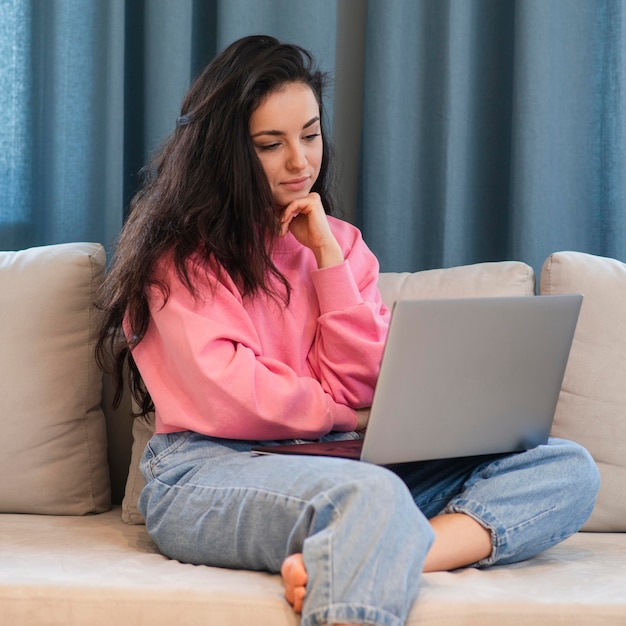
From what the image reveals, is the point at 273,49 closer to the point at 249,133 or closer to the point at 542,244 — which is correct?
the point at 249,133

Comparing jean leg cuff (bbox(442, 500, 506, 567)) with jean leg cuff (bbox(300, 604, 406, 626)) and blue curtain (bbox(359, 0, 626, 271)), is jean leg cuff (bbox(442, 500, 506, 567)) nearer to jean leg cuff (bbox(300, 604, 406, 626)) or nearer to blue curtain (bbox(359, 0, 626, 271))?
jean leg cuff (bbox(300, 604, 406, 626))

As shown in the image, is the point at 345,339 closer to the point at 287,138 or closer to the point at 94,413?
the point at 287,138

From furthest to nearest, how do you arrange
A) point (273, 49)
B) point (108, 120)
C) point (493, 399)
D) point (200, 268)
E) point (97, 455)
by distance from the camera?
1. point (108, 120)
2. point (97, 455)
3. point (273, 49)
4. point (200, 268)
5. point (493, 399)

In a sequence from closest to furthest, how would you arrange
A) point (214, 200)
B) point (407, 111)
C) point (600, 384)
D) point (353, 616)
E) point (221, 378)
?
point (353, 616), point (221, 378), point (214, 200), point (600, 384), point (407, 111)

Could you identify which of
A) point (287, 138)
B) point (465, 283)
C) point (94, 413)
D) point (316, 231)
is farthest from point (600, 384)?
point (94, 413)

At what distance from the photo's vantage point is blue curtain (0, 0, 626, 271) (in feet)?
6.52

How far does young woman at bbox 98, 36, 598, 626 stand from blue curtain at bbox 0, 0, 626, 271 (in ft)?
1.15

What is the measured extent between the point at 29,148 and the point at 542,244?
110cm

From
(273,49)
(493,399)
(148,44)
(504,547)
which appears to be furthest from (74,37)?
(504,547)

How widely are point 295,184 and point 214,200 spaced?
0.15 m

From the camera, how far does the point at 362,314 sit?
1.56 m

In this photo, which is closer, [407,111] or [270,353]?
[270,353]

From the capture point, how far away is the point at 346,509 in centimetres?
114

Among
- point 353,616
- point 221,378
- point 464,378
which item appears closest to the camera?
point 353,616
